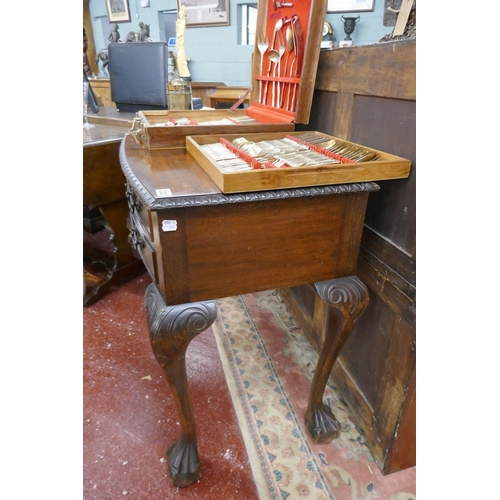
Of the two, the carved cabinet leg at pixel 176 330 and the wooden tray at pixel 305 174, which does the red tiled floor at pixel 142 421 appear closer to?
→ the carved cabinet leg at pixel 176 330

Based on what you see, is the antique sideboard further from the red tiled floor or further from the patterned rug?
the patterned rug

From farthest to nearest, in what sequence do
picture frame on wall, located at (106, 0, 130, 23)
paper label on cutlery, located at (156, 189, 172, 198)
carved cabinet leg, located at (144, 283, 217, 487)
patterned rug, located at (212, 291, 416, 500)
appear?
picture frame on wall, located at (106, 0, 130, 23)
patterned rug, located at (212, 291, 416, 500)
carved cabinet leg, located at (144, 283, 217, 487)
paper label on cutlery, located at (156, 189, 172, 198)

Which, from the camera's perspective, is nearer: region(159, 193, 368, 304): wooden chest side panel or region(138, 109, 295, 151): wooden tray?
region(159, 193, 368, 304): wooden chest side panel

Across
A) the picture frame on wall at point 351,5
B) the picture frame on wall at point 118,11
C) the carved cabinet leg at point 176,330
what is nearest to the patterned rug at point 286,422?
the carved cabinet leg at point 176,330

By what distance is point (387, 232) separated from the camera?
907mm

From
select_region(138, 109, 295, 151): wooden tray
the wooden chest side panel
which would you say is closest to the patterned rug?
the wooden chest side panel

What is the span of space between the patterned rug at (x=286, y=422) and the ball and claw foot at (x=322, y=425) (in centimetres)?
2

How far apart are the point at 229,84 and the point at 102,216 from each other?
274 centimetres

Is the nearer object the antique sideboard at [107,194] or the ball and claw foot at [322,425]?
the ball and claw foot at [322,425]

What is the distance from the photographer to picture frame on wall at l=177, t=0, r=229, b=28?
3.67m

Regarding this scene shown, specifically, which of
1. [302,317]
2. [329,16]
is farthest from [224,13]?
[302,317]

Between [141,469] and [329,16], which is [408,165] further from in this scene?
[329,16]

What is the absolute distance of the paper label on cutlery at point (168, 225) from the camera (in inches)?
26.5

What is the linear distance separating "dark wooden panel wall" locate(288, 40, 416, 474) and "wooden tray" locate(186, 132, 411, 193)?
0.05 meters
